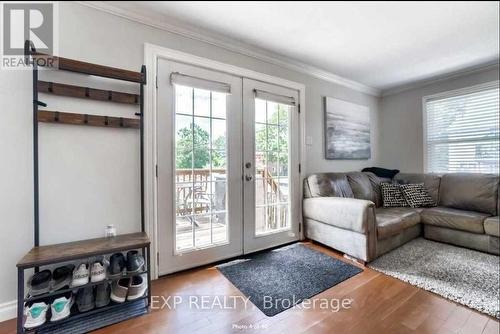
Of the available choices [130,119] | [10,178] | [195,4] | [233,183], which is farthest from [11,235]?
[195,4]

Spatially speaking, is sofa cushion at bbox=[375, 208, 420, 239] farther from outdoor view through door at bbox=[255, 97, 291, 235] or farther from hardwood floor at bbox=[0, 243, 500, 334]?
outdoor view through door at bbox=[255, 97, 291, 235]

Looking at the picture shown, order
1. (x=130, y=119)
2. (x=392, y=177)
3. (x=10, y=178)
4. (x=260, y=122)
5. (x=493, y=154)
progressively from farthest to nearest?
(x=392, y=177) < (x=493, y=154) < (x=260, y=122) < (x=130, y=119) < (x=10, y=178)

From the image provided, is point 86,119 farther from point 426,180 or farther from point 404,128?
point 404,128

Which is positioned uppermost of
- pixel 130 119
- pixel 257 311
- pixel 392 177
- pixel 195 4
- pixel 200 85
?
pixel 195 4

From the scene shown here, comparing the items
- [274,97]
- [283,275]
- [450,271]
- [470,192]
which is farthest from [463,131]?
[283,275]

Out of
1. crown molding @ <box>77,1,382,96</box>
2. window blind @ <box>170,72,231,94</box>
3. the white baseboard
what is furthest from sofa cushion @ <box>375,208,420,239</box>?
the white baseboard

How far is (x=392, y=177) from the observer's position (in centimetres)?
325

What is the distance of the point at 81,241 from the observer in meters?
1.45

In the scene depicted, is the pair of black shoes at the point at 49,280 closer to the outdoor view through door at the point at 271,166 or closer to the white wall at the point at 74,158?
the white wall at the point at 74,158

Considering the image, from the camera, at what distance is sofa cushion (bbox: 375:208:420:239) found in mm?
2059

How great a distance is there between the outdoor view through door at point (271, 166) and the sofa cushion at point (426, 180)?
1.81 meters

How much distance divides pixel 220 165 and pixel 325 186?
1.26m

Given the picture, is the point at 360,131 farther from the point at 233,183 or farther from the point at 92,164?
the point at 92,164

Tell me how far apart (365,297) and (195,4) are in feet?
7.35
